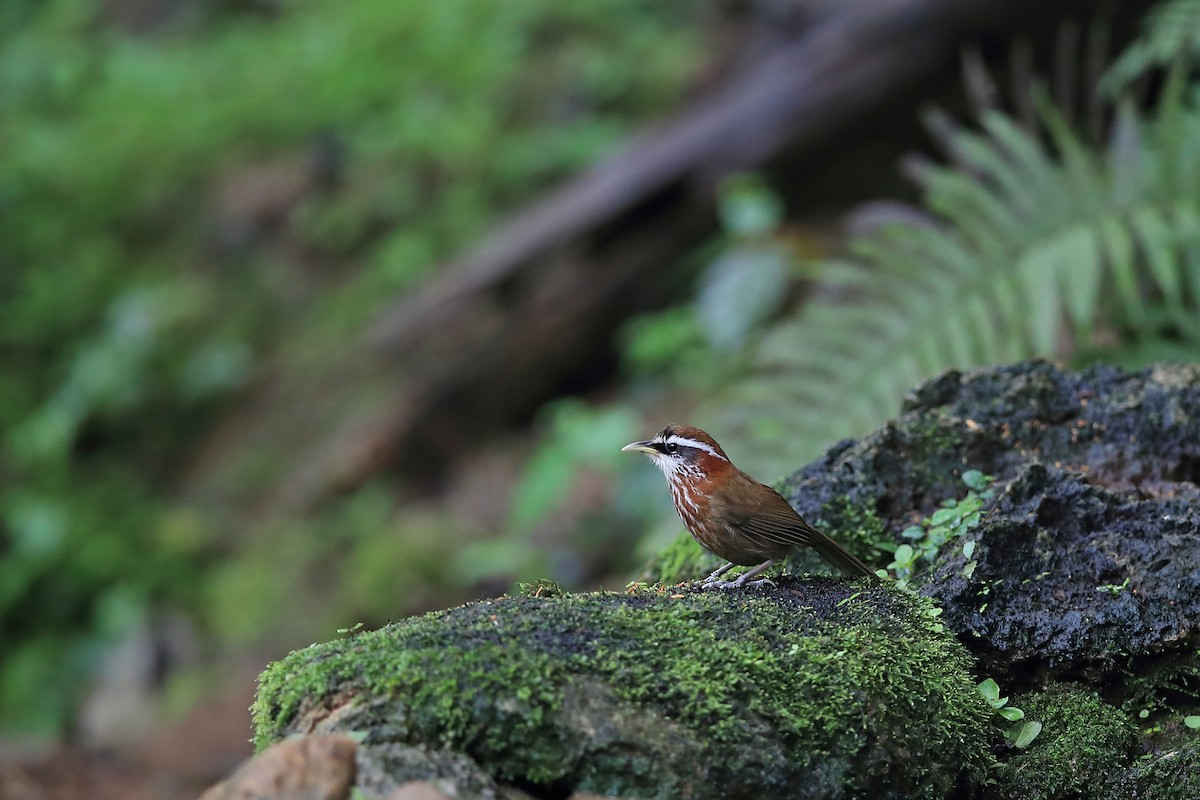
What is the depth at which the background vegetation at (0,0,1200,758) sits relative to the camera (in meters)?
5.30

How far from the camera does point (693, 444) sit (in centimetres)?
372

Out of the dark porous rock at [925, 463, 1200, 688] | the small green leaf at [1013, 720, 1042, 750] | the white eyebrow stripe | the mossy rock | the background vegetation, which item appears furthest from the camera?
the background vegetation

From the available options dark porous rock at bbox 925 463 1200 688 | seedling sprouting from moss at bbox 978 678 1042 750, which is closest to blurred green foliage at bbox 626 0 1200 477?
dark porous rock at bbox 925 463 1200 688

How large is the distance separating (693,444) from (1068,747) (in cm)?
146

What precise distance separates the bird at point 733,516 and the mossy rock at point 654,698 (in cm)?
41

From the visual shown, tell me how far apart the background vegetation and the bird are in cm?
119

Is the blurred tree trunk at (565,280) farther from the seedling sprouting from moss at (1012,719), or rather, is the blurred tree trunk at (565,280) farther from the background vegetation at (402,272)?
the seedling sprouting from moss at (1012,719)

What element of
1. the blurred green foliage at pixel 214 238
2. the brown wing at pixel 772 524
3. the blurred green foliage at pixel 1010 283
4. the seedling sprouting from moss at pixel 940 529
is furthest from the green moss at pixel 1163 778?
the blurred green foliage at pixel 214 238

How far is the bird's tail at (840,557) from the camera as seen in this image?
10.4 feet

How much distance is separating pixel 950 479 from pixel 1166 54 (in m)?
2.85

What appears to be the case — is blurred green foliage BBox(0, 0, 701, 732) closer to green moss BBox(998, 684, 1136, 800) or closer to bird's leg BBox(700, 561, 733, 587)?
bird's leg BBox(700, 561, 733, 587)

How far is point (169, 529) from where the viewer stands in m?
9.67

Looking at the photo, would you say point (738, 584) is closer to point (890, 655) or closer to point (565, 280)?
point (890, 655)

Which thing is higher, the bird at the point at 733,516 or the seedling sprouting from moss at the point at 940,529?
the bird at the point at 733,516
